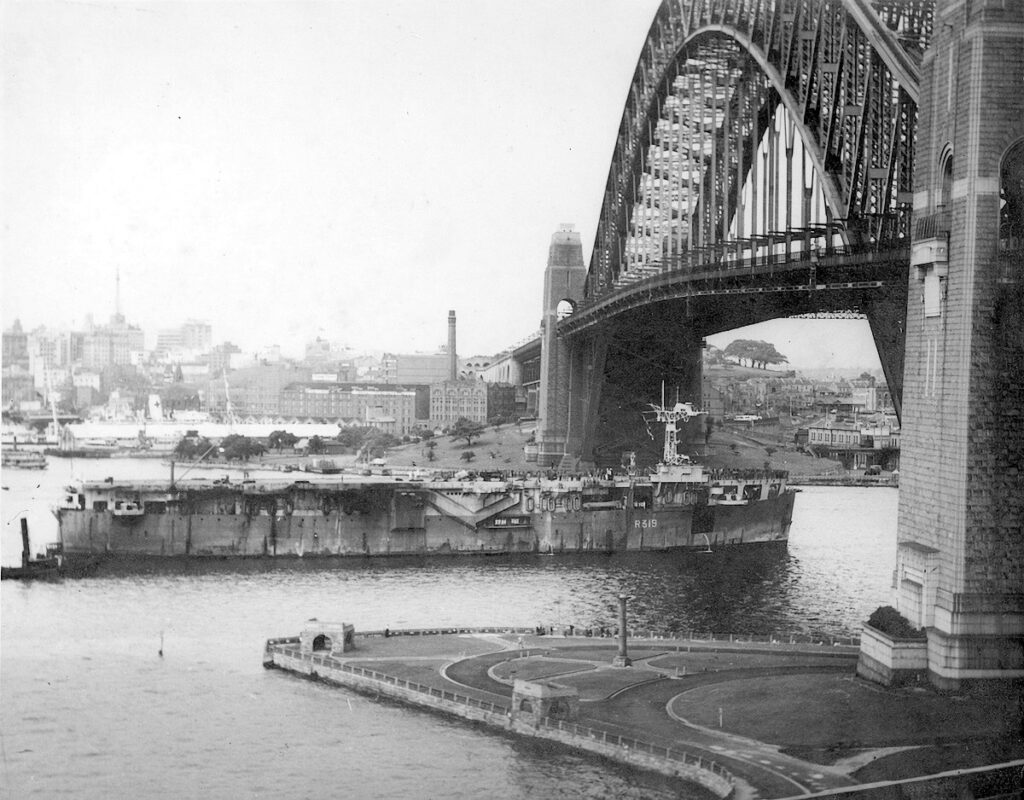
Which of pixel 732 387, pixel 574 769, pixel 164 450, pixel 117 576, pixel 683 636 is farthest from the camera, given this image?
pixel 164 450

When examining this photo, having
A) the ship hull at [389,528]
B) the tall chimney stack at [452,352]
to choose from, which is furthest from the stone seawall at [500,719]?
the tall chimney stack at [452,352]

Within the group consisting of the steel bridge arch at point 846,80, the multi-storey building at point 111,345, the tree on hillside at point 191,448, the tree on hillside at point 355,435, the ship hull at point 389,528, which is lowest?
the ship hull at point 389,528

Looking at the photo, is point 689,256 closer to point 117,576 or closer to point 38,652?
point 117,576

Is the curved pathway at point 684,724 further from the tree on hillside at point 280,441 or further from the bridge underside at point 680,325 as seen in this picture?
the tree on hillside at point 280,441

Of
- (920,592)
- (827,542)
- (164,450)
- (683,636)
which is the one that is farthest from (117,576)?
(164,450)

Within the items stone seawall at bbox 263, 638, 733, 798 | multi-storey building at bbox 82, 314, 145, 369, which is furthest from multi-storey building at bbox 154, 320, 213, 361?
stone seawall at bbox 263, 638, 733, 798
